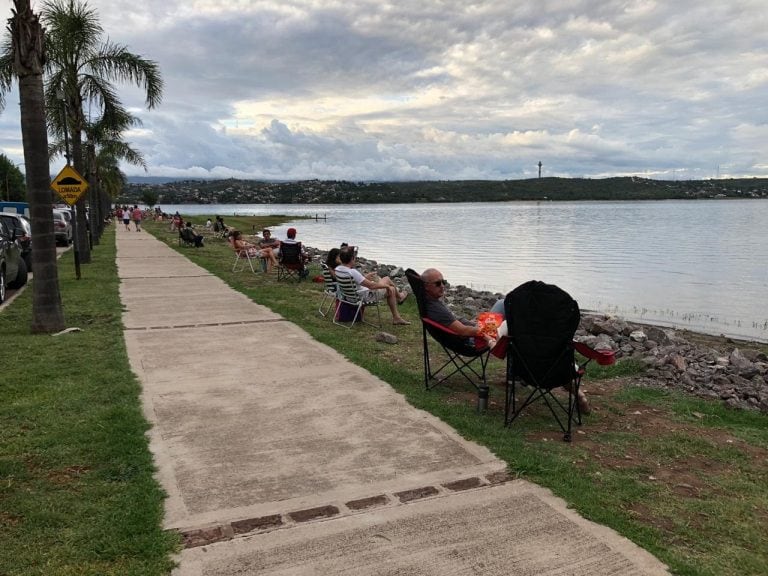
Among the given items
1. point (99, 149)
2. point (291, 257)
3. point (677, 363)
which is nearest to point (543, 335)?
point (677, 363)

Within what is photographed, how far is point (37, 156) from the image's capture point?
845 cm

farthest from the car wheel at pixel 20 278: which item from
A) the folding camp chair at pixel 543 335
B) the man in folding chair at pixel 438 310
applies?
the folding camp chair at pixel 543 335

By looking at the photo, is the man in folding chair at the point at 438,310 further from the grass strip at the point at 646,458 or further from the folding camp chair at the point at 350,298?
the folding camp chair at the point at 350,298

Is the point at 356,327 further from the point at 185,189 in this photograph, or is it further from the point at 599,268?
the point at 185,189

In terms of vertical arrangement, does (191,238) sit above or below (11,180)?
below

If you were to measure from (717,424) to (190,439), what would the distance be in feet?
14.2

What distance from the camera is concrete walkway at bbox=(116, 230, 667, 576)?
310cm

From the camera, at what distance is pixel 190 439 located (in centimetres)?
464

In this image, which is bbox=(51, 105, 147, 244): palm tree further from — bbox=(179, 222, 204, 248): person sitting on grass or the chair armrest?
the chair armrest

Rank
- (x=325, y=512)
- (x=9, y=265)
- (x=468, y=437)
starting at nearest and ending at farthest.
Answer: (x=325, y=512), (x=468, y=437), (x=9, y=265)

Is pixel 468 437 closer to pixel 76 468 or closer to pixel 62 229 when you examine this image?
pixel 76 468

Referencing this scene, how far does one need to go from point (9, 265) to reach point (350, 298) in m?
7.27

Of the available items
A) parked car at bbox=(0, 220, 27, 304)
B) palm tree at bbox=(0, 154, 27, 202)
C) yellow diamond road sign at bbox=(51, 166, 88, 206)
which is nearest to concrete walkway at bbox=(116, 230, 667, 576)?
parked car at bbox=(0, 220, 27, 304)

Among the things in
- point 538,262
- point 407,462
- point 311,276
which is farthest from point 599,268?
point 407,462
